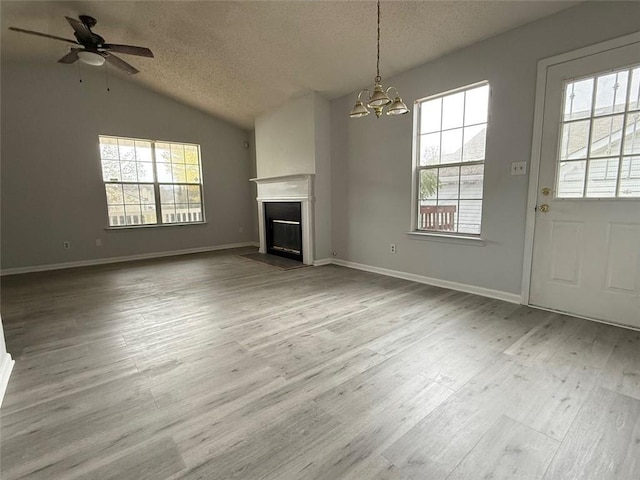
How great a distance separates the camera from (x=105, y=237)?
5.52 m

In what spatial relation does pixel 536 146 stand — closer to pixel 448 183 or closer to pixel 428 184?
pixel 448 183

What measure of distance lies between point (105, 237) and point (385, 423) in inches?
230

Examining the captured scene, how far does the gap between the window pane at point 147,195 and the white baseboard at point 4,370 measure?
4.34m

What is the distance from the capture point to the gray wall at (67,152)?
4723 millimetres

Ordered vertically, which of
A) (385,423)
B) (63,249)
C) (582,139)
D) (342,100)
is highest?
(342,100)

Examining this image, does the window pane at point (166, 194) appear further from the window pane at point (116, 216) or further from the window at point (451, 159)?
the window at point (451, 159)

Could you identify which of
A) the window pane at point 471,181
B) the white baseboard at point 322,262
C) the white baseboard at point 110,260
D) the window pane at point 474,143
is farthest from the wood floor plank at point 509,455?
the white baseboard at point 110,260

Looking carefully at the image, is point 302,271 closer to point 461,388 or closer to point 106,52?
point 461,388

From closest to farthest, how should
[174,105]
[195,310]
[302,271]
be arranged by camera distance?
[195,310] → [302,271] → [174,105]

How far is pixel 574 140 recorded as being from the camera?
2.70 meters

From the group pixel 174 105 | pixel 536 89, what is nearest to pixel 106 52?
pixel 174 105

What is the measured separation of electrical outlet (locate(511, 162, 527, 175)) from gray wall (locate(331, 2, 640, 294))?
0.04 meters

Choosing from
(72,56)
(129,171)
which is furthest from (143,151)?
(72,56)

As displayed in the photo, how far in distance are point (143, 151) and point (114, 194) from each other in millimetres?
966
